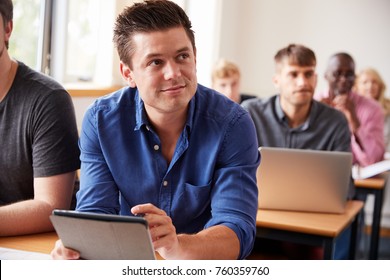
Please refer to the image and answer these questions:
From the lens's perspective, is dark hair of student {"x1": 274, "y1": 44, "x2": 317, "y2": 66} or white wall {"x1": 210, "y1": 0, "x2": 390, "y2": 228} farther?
white wall {"x1": 210, "y1": 0, "x2": 390, "y2": 228}

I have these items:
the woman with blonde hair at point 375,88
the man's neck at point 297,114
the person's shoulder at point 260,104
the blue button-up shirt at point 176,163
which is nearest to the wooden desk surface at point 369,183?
the man's neck at point 297,114

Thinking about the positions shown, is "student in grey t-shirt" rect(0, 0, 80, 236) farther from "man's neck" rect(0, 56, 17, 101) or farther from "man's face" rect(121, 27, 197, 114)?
"man's face" rect(121, 27, 197, 114)

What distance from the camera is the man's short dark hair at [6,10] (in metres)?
1.88

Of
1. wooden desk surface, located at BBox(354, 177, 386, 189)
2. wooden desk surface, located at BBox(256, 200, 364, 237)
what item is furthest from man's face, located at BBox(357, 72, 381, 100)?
wooden desk surface, located at BBox(256, 200, 364, 237)

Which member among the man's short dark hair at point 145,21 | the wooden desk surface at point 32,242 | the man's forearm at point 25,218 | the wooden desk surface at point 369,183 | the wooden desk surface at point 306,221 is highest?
the man's short dark hair at point 145,21

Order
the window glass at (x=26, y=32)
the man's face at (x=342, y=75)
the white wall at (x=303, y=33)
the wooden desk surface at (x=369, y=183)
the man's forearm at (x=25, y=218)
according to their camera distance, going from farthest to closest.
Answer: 1. the white wall at (x=303, y=33)
2. the man's face at (x=342, y=75)
3. the window glass at (x=26, y=32)
4. the wooden desk surface at (x=369, y=183)
5. the man's forearm at (x=25, y=218)

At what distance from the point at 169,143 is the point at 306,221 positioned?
2.68 ft

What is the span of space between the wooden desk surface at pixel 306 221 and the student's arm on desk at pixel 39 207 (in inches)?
30.3

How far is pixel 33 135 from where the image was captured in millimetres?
1883

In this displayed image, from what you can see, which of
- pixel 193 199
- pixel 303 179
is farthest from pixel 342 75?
pixel 193 199

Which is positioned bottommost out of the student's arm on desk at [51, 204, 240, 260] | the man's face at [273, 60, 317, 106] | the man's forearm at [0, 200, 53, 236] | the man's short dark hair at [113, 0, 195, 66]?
the man's forearm at [0, 200, 53, 236]

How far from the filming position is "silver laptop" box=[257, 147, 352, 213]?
236 cm

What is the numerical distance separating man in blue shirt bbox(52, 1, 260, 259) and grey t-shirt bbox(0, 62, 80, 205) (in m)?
0.14

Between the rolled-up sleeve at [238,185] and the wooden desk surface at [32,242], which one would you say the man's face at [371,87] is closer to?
the rolled-up sleeve at [238,185]
